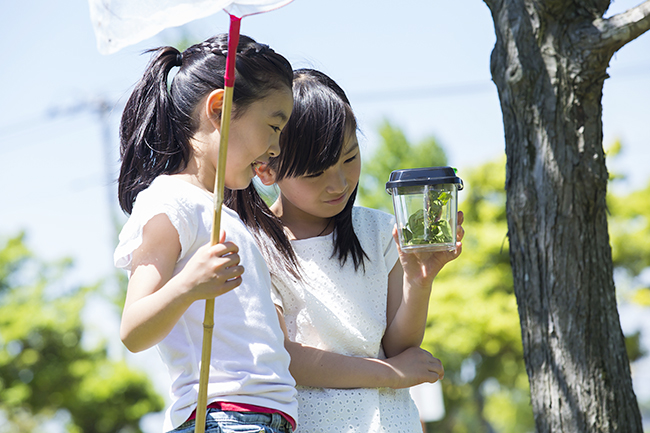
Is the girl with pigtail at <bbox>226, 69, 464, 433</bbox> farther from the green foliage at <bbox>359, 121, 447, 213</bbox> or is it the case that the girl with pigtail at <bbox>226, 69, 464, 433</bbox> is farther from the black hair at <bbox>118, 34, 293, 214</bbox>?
the green foliage at <bbox>359, 121, 447, 213</bbox>

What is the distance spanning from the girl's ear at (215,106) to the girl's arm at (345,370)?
53 cm

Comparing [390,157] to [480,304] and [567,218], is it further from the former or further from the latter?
[567,218]

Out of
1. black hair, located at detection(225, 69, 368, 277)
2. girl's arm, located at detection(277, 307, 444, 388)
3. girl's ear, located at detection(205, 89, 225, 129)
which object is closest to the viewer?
girl's ear, located at detection(205, 89, 225, 129)

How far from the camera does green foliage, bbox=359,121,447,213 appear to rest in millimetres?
12727

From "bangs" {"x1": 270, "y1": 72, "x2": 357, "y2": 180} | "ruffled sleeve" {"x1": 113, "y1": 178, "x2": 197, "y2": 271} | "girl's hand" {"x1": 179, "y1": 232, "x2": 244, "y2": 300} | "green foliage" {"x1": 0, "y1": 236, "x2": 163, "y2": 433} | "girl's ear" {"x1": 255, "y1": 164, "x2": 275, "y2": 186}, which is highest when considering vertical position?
"bangs" {"x1": 270, "y1": 72, "x2": 357, "y2": 180}

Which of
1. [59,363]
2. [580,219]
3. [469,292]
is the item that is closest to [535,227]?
[580,219]

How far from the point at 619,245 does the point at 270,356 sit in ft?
29.1

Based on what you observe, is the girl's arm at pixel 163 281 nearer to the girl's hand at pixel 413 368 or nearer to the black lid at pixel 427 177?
the black lid at pixel 427 177

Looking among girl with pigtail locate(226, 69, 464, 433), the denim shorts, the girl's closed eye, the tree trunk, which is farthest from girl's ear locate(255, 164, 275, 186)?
the tree trunk

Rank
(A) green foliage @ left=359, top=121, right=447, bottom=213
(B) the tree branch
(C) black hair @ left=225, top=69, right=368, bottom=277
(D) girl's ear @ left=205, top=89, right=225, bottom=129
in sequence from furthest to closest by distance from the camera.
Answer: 1. (A) green foliage @ left=359, top=121, right=447, bottom=213
2. (B) the tree branch
3. (C) black hair @ left=225, top=69, right=368, bottom=277
4. (D) girl's ear @ left=205, top=89, right=225, bottom=129

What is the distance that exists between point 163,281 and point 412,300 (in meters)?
0.75

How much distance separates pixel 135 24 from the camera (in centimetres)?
124

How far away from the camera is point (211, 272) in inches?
45.6

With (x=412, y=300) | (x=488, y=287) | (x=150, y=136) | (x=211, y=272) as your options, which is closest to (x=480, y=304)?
(x=488, y=287)
